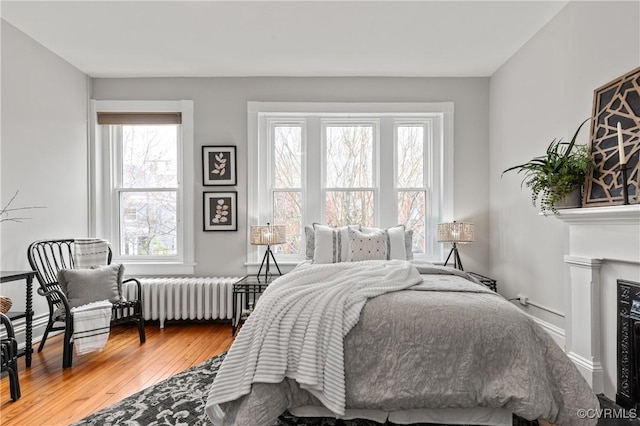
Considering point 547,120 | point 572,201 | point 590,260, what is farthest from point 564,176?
point 547,120

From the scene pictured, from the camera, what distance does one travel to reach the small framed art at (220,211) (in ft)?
13.4

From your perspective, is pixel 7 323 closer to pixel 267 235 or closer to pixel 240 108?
pixel 267 235

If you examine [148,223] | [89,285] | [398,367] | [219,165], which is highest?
[219,165]

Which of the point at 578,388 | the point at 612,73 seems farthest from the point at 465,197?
the point at 578,388

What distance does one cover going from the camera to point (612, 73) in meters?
2.26

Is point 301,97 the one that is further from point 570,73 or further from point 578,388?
point 578,388

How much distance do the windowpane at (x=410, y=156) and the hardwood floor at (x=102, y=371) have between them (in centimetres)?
267

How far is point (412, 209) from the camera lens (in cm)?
422

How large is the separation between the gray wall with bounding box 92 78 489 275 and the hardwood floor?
91 cm

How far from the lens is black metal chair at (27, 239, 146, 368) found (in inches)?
109

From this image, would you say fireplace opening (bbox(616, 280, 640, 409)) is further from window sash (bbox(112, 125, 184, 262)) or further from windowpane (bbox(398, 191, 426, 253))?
window sash (bbox(112, 125, 184, 262))

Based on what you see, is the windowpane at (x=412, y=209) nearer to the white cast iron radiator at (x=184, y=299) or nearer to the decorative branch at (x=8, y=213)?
the white cast iron radiator at (x=184, y=299)

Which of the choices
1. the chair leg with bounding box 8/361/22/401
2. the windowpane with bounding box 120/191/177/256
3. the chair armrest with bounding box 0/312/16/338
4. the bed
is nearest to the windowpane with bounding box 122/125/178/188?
the windowpane with bounding box 120/191/177/256

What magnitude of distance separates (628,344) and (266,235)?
2.92 metres
